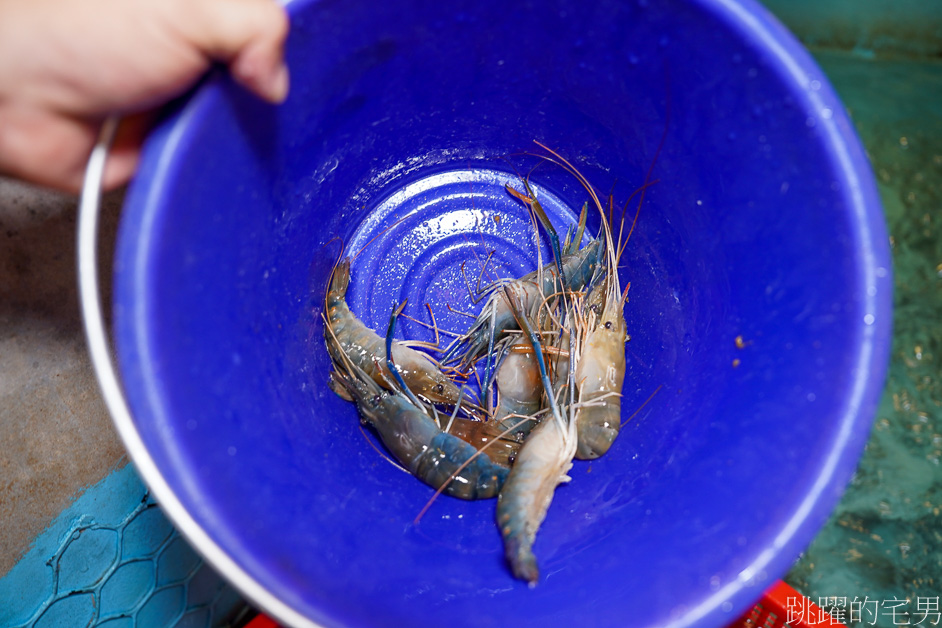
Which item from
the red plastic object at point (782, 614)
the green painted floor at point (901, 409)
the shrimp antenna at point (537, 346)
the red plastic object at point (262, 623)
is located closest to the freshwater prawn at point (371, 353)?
the shrimp antenna at point (537, 346)

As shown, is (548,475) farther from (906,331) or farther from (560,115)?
(906,331)

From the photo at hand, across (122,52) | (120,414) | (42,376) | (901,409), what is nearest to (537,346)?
(120,414)

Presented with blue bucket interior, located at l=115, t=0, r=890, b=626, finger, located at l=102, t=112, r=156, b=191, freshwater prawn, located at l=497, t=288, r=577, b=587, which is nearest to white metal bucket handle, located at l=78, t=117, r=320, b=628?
blue bucket interior, located at l=115, t=0, r=890, b=626

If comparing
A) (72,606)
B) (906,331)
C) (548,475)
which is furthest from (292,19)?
(906,331)

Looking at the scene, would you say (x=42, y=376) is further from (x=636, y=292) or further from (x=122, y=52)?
(x=636, y=292)

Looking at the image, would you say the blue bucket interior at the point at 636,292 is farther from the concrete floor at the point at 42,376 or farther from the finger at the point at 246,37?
the concrete floor at the point at 42,376
